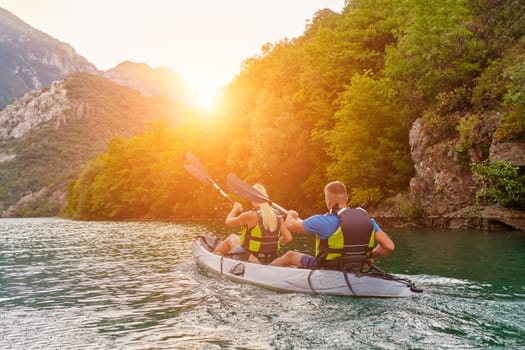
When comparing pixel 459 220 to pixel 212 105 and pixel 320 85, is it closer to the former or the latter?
pixel 320 85

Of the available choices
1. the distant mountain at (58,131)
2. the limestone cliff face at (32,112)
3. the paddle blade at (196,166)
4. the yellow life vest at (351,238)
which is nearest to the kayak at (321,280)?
the yellow life vest at (351,238)

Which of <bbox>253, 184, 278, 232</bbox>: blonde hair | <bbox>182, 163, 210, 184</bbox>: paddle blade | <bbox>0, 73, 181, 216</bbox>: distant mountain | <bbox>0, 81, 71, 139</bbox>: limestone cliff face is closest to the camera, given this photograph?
<bbox>253, 184, 278, 232</bbox>: blonde hair

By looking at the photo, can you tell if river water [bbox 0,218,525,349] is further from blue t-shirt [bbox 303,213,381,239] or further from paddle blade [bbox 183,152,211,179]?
paddle blade [bbox 183,152,211,179]

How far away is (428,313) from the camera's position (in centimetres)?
675

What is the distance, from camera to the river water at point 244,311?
224 inches

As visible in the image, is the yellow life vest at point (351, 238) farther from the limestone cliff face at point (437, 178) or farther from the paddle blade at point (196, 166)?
the limestone cliff face at point (437, 178)

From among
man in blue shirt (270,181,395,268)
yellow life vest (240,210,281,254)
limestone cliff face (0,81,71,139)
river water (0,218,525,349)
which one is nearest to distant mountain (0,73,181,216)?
limestone cliff face (0,81,71,139)

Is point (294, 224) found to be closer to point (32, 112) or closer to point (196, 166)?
point (196, 166)

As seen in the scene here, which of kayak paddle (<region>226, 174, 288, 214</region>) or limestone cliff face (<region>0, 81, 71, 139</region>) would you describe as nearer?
kayak paddle (<region>226, 174, 288, 214</region>)

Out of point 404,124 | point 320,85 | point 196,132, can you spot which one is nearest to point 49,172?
point 196,132

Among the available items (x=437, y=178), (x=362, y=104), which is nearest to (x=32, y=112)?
(x=362, y=104)

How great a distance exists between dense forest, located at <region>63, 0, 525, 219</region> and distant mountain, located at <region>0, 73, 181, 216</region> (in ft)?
183

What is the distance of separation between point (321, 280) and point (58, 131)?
128 m

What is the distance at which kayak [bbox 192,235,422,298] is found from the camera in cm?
789
